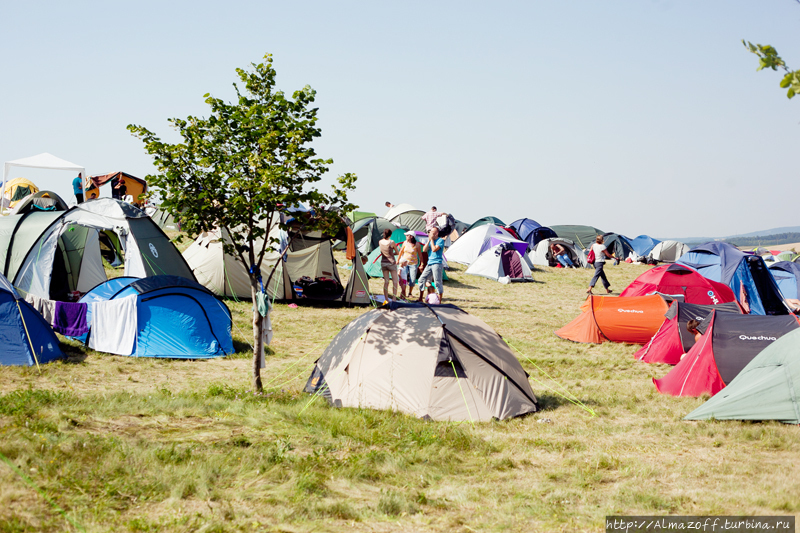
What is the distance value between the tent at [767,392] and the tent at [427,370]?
87.7 inches

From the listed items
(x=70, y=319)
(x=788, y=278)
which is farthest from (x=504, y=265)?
(x=70, y=319)

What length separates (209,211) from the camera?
780 cm

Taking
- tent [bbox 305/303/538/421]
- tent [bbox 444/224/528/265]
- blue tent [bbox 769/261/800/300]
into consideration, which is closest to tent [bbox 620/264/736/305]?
blue tent [bbox 769/261/800/300]

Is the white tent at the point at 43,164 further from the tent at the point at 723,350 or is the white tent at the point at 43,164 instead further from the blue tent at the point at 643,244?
the blue tent at the point at 643,244

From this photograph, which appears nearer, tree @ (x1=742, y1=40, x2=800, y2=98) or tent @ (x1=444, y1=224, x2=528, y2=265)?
tree @ (x1=742, y1=40, x2=800, y2=98)

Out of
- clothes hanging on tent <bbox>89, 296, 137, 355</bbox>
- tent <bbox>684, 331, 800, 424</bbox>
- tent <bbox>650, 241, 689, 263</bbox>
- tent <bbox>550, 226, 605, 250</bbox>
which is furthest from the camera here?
tent <bbox>550, 226, 605, 250</bbox>

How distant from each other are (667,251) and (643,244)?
2.01m

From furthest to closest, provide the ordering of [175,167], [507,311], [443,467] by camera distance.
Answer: [507,311], [175,167], [443,467]

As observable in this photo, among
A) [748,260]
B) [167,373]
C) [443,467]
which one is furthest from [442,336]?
[748,260]

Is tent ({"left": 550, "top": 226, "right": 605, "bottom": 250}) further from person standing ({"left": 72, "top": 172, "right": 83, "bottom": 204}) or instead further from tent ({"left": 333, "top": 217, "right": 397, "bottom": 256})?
person standing ({"left": 72, "top": 172, "right": 83, "bottom": 204})

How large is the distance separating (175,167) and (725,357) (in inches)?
308

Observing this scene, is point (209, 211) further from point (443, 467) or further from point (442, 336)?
point (443, 467)

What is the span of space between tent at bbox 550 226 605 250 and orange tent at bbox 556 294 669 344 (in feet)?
74.9

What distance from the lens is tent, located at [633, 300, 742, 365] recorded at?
1107 cm
